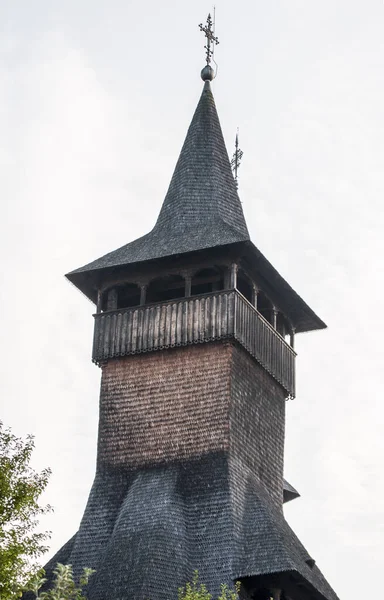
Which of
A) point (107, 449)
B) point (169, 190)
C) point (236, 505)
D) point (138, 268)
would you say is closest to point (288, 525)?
point (236, 505)

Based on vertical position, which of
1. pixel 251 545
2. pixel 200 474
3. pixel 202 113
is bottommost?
pixel 251 545

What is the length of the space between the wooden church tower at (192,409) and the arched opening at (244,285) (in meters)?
0.04

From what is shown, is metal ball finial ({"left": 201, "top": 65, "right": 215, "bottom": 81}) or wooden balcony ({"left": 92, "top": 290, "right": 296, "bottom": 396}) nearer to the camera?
wooden balcony ({"left": 92, "top": 290, "right": 296, "bottom": 396})

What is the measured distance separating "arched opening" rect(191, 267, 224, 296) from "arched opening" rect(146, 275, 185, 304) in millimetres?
395

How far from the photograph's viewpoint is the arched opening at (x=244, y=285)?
36.9m

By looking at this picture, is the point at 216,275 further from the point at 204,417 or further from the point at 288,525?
the point at 288,525

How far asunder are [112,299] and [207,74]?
8708 mm

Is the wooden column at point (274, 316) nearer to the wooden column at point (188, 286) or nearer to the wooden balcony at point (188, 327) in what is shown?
the wooden balcony at point (188, 327)

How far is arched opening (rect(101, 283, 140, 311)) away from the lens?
37625mm

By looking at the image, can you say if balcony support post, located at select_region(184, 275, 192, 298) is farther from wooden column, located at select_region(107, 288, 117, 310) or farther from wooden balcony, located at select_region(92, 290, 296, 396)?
wooden column, located at select_region(107, 288, 117, 310)

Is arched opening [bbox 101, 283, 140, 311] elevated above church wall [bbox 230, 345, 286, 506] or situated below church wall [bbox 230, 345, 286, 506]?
above

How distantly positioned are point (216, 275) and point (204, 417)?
4260mm

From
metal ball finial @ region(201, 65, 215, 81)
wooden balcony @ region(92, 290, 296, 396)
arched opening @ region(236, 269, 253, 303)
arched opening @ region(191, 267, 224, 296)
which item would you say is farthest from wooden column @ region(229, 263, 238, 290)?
metal ball finial @ region(201, 65, 215, 81)

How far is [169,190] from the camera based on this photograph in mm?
40062
